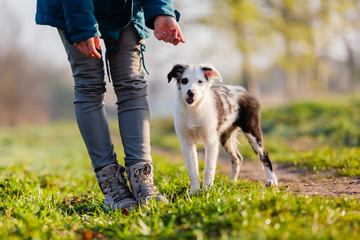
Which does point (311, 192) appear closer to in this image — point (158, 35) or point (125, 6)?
point (158, 35)

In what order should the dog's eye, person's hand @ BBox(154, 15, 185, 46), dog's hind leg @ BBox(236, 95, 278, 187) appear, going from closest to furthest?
person's hand @ BBox(154, 15, 185, 46)
the dog's eye
dog's hind leg @ BBox(236, 95, 278, 187)

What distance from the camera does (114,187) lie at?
2.99 metres

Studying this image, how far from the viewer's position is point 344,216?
2143 millimetres

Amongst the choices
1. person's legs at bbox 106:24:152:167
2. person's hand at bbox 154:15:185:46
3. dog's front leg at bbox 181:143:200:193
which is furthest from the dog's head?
person's hand at bbox 154:15:185:46

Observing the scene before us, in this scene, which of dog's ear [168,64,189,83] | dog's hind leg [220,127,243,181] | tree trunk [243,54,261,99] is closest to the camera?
dog's ear [168,64,189,83]

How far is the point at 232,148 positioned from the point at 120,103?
1.87 metres

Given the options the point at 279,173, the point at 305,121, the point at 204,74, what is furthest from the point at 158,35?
the point at 305,121

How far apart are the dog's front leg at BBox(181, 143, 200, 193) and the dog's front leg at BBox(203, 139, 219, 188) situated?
0.10m

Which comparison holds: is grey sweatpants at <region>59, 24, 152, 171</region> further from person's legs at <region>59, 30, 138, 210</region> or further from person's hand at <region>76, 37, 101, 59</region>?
person's hand at <region>76, 37, 101, 59</region>

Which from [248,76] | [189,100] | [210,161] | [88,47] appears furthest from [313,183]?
[248,76]

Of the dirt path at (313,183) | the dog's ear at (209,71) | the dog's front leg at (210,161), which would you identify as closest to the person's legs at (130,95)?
the dog's front leg at (210,161)

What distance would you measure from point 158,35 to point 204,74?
0.95m

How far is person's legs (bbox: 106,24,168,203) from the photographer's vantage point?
2.97 metres

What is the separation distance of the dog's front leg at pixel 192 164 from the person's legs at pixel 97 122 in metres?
0.74
